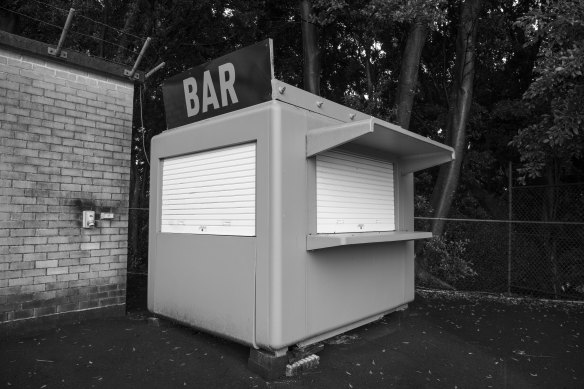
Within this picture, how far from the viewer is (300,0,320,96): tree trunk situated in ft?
27.2

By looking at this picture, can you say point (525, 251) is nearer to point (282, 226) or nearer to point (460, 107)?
point (460, 107)

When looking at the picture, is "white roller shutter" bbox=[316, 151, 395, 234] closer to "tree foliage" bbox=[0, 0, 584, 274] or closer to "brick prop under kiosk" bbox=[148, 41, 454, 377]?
"brick prop under kiosk" bbox=[148, 41, 454, 377]

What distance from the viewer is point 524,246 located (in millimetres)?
7746

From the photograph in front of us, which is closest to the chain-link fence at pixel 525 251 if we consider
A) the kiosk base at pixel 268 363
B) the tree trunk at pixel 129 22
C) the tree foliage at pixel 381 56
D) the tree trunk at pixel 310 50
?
the tree foliage at pixel 381 56

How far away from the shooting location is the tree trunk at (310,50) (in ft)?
27.2

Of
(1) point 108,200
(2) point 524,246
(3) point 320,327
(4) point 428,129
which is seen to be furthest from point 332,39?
(3) point 320,327

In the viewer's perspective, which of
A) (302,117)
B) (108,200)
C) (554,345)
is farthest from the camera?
(108,200)

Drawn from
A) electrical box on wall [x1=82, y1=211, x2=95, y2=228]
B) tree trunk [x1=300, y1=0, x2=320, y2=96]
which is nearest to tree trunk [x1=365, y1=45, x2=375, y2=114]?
tree trunk [x1=300, y1=0, x2=320, y2=96]

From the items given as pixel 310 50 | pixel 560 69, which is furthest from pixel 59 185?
pixel 560 69

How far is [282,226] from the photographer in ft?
11.7

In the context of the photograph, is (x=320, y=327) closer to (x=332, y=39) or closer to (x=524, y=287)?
(x=524, y=287)

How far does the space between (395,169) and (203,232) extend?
103 inches

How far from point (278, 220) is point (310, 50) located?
232 inches

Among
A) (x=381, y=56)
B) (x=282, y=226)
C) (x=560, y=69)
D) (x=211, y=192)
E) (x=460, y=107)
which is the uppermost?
(x=381, y=56)
